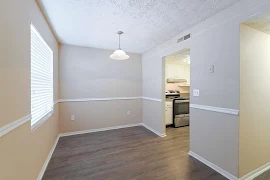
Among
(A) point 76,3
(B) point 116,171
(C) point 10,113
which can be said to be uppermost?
(A) point 76,3

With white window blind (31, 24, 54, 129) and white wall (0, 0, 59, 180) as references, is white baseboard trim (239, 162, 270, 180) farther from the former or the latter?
white window blind (31, 24, 54, 129)

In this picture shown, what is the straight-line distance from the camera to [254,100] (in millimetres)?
1774

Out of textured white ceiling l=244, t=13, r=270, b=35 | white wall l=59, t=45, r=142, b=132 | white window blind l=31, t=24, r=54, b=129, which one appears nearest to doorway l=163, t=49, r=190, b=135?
white wall l=59, t=45, r=142, b=132

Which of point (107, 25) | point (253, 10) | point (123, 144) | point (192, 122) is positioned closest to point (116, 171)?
point (123, 144)

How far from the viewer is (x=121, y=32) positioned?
257cm

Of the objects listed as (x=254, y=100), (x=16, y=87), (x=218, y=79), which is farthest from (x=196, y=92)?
(x=16, y=87)

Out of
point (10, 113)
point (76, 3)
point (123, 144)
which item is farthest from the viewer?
point (123, 144)

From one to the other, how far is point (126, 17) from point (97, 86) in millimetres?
2189

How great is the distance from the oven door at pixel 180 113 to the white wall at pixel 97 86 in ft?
3.77

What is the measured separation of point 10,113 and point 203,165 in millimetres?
2602

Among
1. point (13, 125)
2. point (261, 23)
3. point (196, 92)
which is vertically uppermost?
point (261, 23)

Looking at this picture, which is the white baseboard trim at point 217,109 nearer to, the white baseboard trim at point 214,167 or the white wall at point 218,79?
the white wall at point 218,79

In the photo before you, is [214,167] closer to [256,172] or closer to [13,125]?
[256,172]

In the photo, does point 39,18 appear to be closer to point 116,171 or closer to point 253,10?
point 116,171
